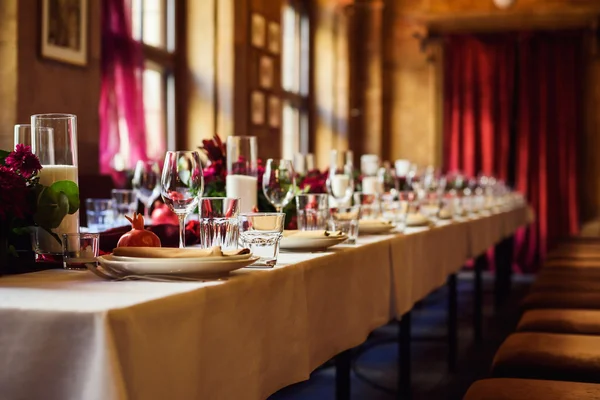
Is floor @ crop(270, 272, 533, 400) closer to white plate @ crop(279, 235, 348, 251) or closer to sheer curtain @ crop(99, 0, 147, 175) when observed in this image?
white plate @ crop(279, 235, 348, 251)

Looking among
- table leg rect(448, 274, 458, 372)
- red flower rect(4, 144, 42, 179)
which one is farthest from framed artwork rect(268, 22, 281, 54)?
red flower rect(4, 144, 42, 179)

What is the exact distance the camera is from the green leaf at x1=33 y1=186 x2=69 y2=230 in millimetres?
1610

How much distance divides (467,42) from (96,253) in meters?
8.62

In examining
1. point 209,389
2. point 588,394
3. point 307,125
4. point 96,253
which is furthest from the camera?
point 307,125

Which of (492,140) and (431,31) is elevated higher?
(431,31)

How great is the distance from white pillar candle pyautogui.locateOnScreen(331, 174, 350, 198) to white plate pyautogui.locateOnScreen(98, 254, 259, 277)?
1.59 metres

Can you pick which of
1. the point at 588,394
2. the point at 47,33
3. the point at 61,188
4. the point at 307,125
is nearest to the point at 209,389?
the point at 61,188

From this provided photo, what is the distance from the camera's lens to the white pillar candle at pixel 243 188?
246 cm

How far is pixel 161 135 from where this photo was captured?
20.4 feet

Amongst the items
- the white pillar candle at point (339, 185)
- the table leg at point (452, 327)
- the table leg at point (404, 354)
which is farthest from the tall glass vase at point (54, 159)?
the table leg at point (452, 327)

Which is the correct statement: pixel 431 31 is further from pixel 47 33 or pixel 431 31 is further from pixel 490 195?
pixel 47 33

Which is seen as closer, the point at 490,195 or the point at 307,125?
the point at 490,195

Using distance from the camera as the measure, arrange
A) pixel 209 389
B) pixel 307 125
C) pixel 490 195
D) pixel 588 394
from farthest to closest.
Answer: pixel 307 125, pixel 490 195, pixel 588 394, pixel 209 389

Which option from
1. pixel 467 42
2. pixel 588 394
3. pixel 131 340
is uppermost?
pixel 467 42
